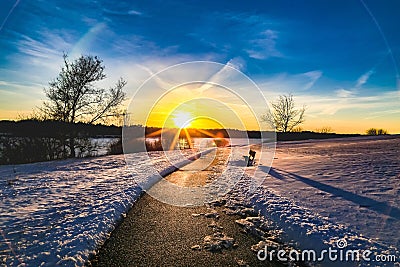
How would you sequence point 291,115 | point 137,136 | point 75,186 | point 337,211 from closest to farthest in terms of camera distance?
point 337,211, point 75,186, point 137,136, point 291,115

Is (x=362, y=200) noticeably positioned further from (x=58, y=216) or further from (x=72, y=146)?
(x=72, y=146)

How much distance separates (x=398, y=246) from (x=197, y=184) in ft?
23.3

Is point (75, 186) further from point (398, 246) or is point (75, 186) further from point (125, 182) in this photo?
point (398, 246)

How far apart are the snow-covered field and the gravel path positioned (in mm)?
448

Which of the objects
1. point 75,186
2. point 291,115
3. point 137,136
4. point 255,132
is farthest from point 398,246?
point 255,132

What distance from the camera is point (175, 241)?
4672mm

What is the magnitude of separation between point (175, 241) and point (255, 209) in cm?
309

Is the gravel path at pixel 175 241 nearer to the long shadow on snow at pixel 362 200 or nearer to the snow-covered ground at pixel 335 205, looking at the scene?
the snow-covered ground at pixel 335 205

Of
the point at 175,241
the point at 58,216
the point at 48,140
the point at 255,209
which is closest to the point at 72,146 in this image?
the point at 48,140

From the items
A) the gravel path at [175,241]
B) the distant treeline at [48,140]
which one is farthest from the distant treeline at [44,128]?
the gravel path at [175,241]

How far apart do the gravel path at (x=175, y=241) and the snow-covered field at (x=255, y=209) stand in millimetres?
448

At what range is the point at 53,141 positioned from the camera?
22188mm

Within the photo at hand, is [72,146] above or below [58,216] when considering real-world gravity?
above

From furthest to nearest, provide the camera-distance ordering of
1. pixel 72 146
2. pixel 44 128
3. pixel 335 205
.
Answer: pixel 72 146 → pixel 44 128 → pixel 335 205
